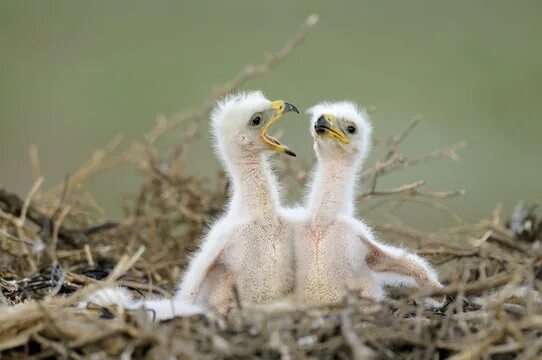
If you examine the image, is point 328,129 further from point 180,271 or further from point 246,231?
point 180,271

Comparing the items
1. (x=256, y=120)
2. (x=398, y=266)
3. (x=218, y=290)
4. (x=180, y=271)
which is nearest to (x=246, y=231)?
(x=218, y=290)

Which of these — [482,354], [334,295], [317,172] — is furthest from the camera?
[317,172]

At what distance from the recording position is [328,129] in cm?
405

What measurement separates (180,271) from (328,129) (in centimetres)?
114

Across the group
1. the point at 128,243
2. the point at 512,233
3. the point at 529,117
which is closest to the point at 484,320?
the point at 512,233

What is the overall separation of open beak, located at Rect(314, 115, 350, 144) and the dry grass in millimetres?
566

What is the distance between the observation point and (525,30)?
15406mm

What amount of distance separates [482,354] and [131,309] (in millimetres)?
1012

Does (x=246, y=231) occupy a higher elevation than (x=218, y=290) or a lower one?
higher

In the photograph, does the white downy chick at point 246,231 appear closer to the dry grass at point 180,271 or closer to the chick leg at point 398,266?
the dry grass at point 180,271

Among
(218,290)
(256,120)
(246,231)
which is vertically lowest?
(218,290)

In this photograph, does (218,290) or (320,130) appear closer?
(218,290)

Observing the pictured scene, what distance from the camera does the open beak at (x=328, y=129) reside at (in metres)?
4.03

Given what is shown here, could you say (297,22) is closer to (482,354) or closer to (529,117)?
(529,117)
